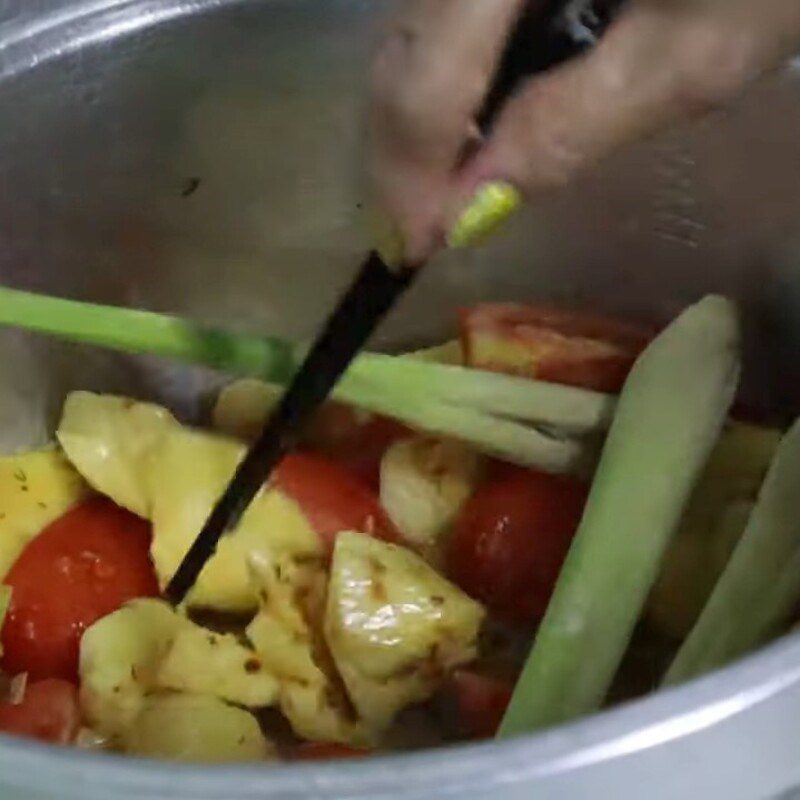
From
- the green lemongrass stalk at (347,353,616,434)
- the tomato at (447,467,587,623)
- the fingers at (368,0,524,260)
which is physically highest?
the fingers at (368,0,524,260)

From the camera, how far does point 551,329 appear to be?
1.81ft

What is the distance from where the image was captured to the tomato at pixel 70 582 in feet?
1.69

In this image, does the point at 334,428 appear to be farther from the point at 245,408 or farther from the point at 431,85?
the point at 431,85

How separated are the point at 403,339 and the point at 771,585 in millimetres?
216

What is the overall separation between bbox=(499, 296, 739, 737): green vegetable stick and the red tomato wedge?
0.08 ft

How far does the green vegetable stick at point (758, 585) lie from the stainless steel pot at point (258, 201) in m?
0.11

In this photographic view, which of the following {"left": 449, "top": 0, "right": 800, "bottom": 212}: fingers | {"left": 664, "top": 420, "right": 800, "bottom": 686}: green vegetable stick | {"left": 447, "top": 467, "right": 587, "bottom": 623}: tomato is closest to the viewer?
{"left": 449, "top": 0, "right": 800, "bottom": 212}: fingers

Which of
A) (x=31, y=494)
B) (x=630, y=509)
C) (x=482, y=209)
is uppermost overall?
(x=482, y=209)

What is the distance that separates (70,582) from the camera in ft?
1.72

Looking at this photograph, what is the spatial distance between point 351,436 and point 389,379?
7cm

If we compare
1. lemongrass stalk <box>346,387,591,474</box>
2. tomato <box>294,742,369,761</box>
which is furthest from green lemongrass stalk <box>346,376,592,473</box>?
tomato <box>294,742,369,761</box>

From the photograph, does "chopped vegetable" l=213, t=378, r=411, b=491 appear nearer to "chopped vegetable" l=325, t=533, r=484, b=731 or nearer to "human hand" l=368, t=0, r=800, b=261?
"chopped vegetable" l=325, t=533, r=484, b=731

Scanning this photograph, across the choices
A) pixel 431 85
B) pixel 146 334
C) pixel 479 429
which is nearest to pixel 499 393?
pixel 479 429

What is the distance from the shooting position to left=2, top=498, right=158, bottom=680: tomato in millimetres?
516
